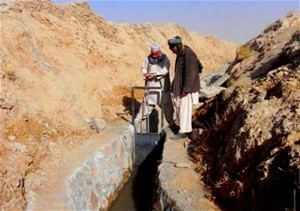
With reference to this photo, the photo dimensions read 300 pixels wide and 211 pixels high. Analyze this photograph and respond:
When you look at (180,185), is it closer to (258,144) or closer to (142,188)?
(258,144)

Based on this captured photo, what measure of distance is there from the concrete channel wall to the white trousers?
4.26 feet

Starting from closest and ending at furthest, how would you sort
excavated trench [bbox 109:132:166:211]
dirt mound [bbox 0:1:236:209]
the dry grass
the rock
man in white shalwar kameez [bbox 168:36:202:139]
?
dirt mound [bbox 0:1:236:209]
excavated trench [bbox 109:132:166:211]
man in white shalwar kameez [bbox 168:36:202:139]
the rock
the dry grass

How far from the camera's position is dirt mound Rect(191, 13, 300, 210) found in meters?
5.37

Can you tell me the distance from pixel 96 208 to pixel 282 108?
325cm

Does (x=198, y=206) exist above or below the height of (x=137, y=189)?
above

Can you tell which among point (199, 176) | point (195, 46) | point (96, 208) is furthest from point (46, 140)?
point (195, 46)

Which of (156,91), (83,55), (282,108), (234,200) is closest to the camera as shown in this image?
(234,200)

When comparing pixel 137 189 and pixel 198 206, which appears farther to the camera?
pixel 137 189

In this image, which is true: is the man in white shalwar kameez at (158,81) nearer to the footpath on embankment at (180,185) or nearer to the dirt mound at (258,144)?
the dirt mound at (258,144)

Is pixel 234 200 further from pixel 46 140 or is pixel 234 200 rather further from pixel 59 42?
pixel 59 42

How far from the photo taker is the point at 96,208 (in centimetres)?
741

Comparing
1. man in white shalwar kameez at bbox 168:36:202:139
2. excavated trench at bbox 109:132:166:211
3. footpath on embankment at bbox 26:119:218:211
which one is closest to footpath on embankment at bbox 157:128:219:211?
footpath on embankment at bbox 26:119:218:211

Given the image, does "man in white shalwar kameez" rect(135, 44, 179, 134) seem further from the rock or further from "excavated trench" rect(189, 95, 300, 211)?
"excavated trench" rect(189, 95, 300, 211)

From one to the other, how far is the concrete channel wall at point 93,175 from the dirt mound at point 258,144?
1570 mm
